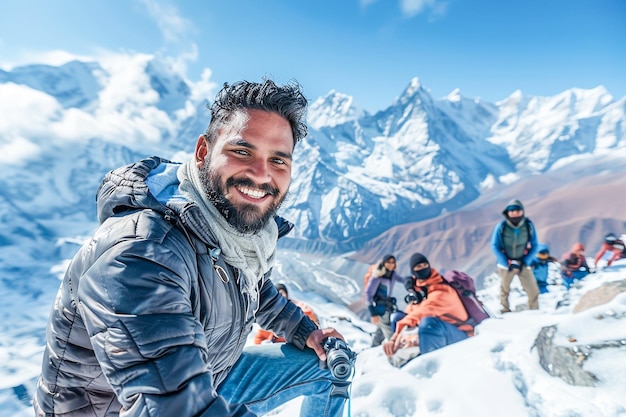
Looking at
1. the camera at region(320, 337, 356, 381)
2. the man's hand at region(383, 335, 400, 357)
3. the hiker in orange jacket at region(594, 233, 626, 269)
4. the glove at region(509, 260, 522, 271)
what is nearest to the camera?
the camera at region(320, 337, 356, 381)

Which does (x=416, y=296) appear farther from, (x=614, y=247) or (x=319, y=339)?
(x=614, y=247)

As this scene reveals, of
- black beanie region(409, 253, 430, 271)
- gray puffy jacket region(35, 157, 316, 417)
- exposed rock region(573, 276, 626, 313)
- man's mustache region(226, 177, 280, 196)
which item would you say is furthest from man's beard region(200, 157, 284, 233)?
black beanie region(409, 253, 430, 271)

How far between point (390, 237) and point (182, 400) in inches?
3878

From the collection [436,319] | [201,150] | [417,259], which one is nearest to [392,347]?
[436,319]

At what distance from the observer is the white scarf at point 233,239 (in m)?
1.45

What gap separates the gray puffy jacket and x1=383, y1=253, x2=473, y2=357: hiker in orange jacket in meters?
3.29

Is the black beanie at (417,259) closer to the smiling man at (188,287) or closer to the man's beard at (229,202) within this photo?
the smiling man at (188,287)

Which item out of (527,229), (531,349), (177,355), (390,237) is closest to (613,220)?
(390,237)

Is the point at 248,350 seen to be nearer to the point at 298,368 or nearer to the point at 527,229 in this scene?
the point at 298,368

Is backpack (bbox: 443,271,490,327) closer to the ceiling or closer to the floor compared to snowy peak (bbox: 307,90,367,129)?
closer to the floor

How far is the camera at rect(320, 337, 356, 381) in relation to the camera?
1.96 metres

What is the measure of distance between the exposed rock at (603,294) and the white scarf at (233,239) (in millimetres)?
4763

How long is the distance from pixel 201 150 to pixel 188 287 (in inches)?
29.7

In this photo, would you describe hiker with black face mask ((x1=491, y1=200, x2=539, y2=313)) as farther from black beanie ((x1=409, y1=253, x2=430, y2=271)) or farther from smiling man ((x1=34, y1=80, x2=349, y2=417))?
smiling man ((x1=34, y1=80, x2=349, y2=417))
